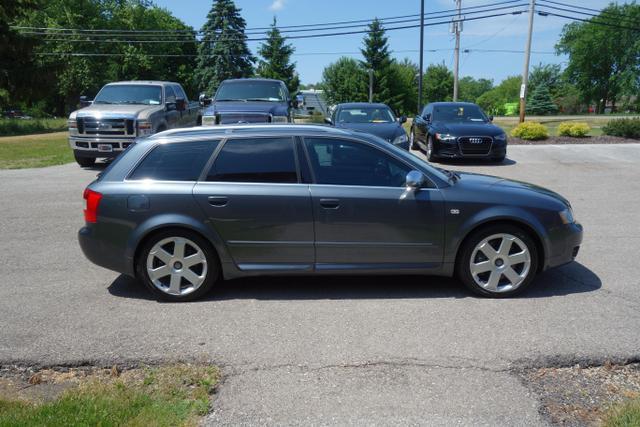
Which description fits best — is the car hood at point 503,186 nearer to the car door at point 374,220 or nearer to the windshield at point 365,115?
the car door at point 374,220

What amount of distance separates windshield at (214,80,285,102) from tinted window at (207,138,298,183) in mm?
9293

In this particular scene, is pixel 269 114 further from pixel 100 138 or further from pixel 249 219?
pixel 249 219

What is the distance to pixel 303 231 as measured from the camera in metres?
4.85

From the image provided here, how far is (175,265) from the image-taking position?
4.88 meters

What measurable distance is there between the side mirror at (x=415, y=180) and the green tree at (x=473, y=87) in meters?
147

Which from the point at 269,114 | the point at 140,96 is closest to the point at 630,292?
the point at 269,114

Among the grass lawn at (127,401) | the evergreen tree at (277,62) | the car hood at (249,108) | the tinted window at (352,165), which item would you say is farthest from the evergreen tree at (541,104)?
the grass lawn at (127,401)

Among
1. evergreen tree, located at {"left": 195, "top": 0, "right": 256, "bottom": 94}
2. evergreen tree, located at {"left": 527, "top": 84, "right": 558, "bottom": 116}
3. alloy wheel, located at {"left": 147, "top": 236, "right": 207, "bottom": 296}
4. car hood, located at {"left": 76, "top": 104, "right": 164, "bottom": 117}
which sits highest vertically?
evergreen tree, located at {"left": 195, "top": 0, "right": 256, "bottom": 94}

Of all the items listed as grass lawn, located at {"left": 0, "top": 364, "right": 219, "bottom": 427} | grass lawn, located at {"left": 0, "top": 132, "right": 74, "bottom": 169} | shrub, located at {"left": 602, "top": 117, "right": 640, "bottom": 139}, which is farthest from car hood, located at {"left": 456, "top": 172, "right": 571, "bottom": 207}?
shrub, located at {"left": 602, "top": 117, "right": 640, "bottom": 139}

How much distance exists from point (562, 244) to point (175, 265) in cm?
356

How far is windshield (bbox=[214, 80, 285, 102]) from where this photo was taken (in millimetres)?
14086

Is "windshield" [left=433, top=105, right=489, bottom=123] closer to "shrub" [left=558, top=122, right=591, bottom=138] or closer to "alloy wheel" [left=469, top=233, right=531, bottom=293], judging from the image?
"shrub" [left=558, top=122, right=591, bottom=138]

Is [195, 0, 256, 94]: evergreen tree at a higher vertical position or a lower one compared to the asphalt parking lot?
higher

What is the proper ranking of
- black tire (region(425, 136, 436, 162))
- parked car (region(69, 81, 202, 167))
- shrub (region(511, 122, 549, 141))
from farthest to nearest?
shrub (region(511, 122, 549, 141)) → black tire (region(425, 136, 436, 162)) → parked car (region(69, 81, 202, 167))
